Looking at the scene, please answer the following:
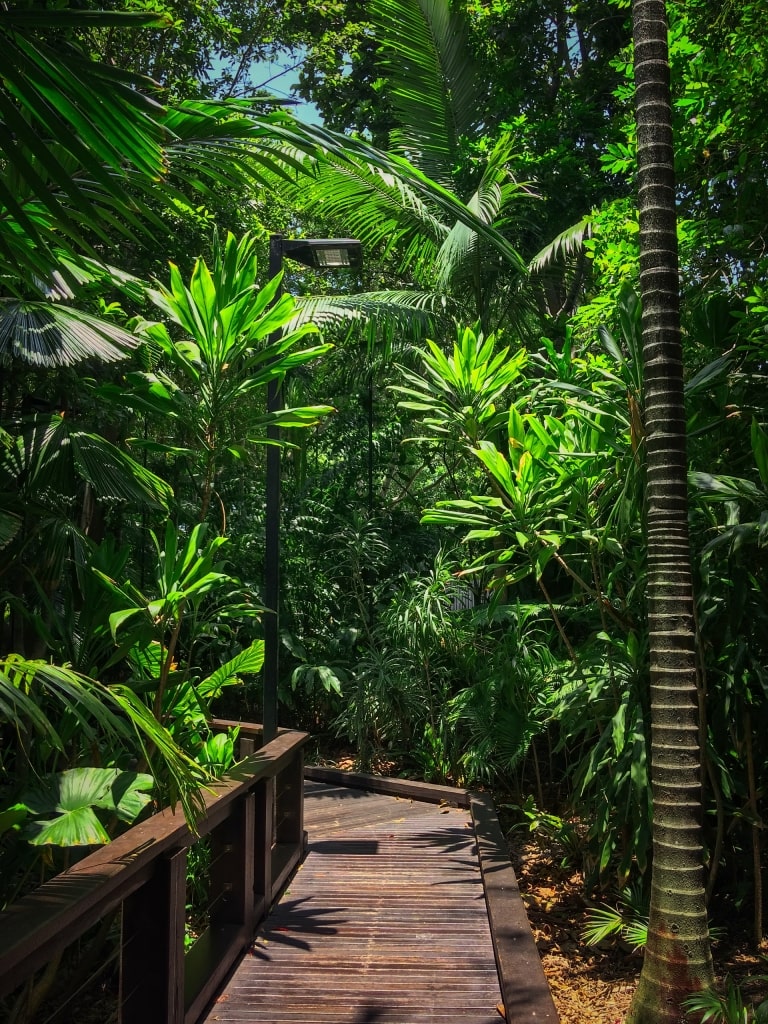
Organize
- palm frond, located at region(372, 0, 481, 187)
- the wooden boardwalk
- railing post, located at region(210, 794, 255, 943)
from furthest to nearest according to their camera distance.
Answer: palm frond, located at region(372, 0, 481, 187) < railing post, located at region(210, 794, 255, 943) < the wooden boardwalk

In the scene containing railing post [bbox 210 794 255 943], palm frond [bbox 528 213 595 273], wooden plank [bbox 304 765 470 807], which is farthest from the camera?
palm frond [bbox 528 213 595 273]

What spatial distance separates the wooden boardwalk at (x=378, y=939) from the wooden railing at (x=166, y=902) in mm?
158

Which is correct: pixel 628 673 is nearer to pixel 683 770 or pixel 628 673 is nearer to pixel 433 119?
pixel 683 770

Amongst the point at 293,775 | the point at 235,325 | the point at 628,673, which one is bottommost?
the point at 293,775

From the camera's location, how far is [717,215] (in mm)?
4531

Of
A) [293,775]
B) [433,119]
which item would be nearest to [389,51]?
[433,119]

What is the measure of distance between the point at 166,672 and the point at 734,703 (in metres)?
2.31

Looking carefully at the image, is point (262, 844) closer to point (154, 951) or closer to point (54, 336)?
point (154, 951)

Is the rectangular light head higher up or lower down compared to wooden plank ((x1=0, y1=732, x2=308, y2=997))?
higher up

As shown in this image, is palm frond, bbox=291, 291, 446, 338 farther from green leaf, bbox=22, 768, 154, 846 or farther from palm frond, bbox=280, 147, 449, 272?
green leaf, bbox=22, 768, 154, 846

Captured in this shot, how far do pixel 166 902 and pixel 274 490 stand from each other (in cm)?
284

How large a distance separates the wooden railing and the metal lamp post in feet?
1.24

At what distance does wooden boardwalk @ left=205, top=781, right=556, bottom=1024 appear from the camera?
3051 millimetres

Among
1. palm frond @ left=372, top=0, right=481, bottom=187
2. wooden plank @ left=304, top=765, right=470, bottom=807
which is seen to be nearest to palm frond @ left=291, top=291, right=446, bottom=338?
palm frond @ left=372, top=0, right=481, bottom=187
